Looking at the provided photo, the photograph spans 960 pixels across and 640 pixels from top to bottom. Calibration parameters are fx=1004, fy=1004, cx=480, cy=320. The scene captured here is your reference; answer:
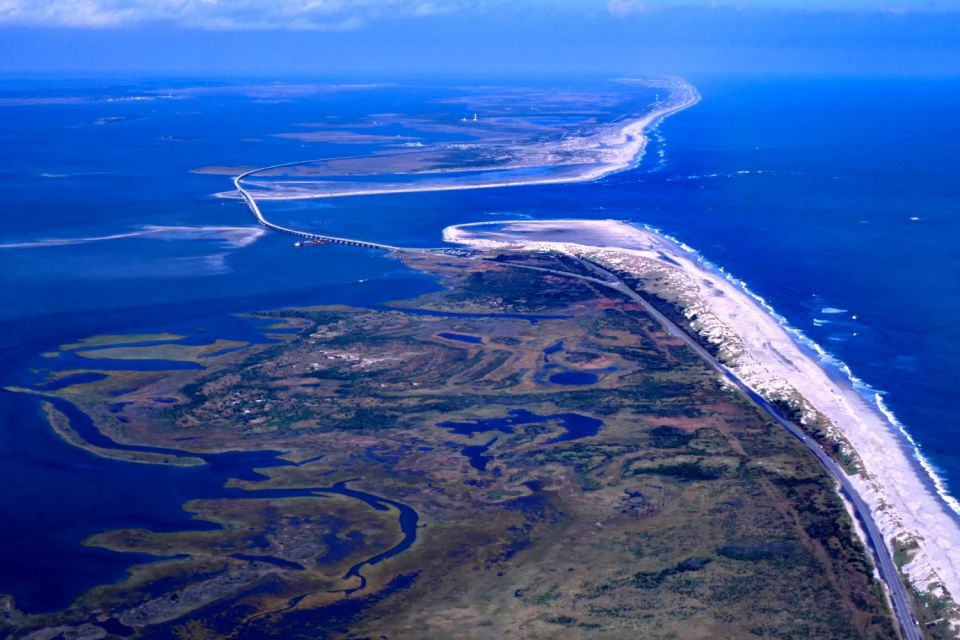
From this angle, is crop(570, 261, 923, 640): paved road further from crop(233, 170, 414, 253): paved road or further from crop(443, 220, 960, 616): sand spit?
crop(233, 170, 414, 253): paved road

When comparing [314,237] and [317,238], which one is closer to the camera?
[317,238]

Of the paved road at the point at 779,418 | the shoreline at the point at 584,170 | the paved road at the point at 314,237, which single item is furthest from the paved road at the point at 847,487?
the shoreline at the point at 584,170

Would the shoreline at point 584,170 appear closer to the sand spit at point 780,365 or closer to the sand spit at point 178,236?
the sand spit at point 178,236

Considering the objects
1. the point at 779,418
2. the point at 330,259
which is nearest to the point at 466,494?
the point at 779,418

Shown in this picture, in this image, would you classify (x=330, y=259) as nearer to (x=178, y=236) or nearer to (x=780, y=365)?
(x=178, y=236)

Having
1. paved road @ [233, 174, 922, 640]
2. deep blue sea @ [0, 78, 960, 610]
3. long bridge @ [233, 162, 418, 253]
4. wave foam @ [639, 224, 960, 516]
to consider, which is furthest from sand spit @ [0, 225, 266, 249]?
wave foam @ [639, 224, 960, 516]

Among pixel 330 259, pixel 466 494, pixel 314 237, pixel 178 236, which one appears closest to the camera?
pixel 466 494
